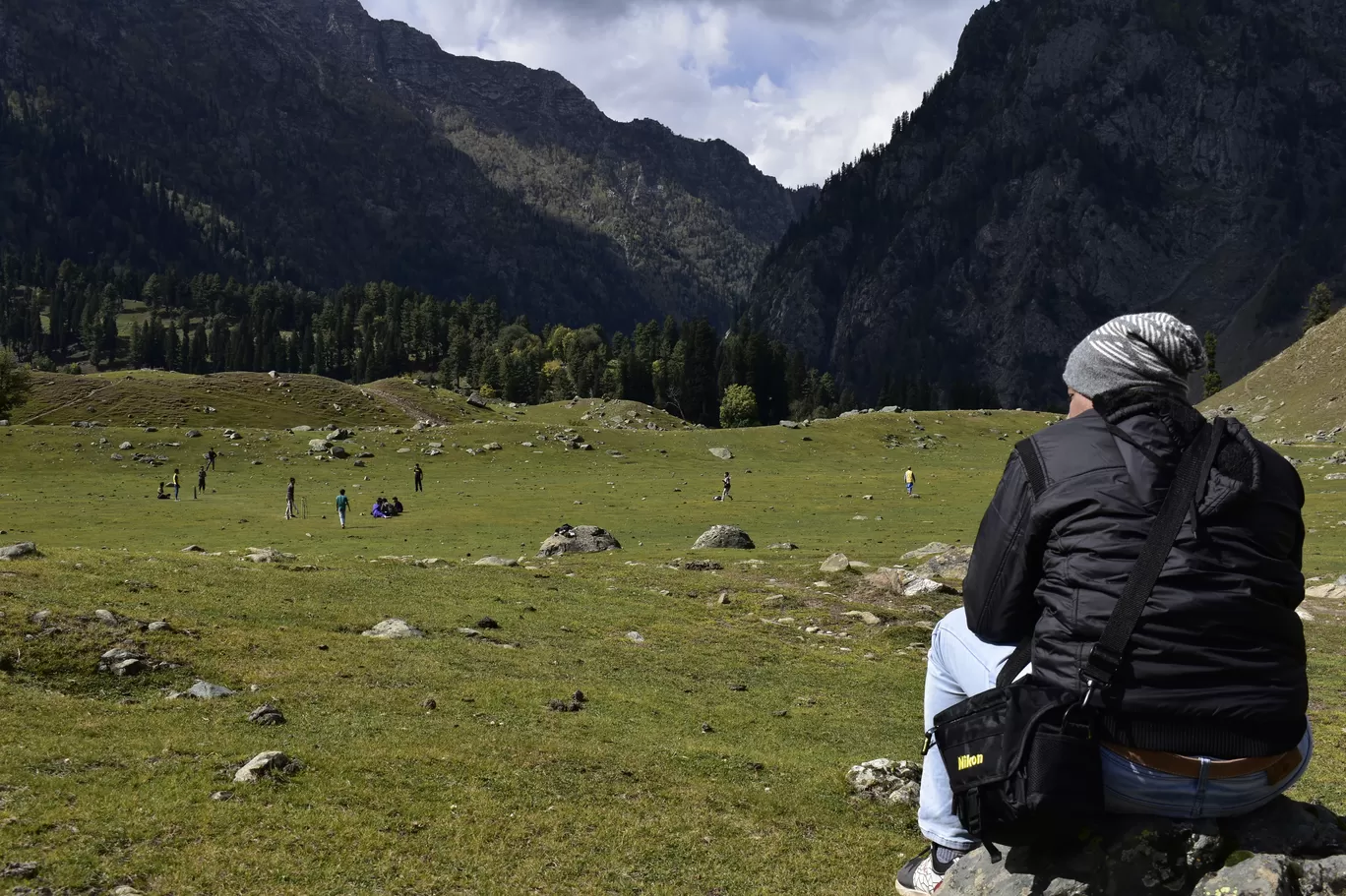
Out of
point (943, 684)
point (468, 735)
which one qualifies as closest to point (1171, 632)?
point (943, 684)

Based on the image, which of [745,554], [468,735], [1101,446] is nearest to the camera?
[1101,446]

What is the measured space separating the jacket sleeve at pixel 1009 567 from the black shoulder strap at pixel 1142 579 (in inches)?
22.5

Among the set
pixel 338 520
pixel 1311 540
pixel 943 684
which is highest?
pixel 943 684

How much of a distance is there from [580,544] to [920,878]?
121 ft

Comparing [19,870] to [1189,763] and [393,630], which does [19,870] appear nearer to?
[1189,763]

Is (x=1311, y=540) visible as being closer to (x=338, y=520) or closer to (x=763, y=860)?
(x=763, y=860)

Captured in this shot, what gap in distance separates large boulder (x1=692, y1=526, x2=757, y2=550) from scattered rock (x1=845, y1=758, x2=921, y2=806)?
3217 centimetres

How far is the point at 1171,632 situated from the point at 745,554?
37.0 meters

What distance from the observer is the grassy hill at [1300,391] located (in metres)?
112

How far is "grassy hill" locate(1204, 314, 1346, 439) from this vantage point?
11225cm

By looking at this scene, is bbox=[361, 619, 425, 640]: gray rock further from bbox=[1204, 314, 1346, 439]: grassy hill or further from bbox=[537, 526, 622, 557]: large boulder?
bbox=[1204, 314, 1346, 439]: grassy hill

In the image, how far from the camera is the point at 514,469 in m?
88.4

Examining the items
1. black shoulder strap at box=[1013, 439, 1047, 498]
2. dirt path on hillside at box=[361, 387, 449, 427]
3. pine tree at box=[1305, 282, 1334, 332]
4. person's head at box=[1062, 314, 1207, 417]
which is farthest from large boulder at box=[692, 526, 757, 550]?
pine tree at box=[1305, 282, 1334, 332]

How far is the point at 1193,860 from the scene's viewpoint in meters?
6.02
